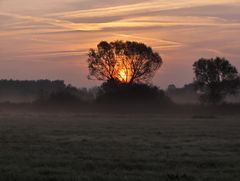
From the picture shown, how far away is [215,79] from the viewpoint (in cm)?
8594

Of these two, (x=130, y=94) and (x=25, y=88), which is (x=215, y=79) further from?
(x=25, y=88)

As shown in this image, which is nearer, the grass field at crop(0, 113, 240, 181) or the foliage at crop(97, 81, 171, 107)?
the grass field at crop(0, 113, 240, 181)

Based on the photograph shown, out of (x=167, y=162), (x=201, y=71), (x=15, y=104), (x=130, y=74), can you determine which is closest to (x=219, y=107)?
(x=201, y=71)

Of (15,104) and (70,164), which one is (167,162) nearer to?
(70,164)

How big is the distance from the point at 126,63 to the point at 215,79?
608 inches

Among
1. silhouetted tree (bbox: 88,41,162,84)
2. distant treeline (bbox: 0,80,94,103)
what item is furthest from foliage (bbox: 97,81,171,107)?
distant treeline (bbox: 0,80,94,103)

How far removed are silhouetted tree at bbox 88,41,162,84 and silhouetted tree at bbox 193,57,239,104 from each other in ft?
24.9

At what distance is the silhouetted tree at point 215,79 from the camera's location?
8412 cm

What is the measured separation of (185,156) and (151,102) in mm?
64548

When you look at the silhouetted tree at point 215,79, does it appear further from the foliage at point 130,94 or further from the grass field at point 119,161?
the grass field at point 119,161

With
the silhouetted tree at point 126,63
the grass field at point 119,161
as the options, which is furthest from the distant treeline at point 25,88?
the grass field at point 119,161

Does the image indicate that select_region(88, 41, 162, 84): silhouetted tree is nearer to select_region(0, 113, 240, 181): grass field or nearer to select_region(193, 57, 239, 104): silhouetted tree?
select_region(193, 57, 239, 104): silhouetted tree

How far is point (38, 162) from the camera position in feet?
51.6

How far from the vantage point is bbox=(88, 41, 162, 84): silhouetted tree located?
278 ft
